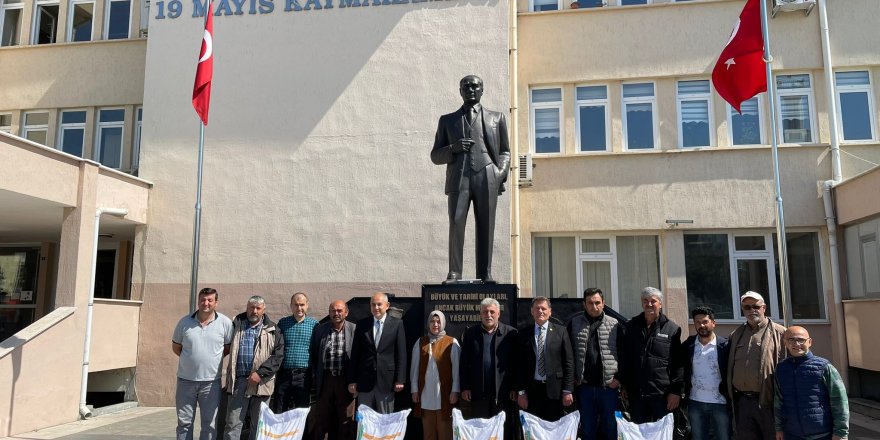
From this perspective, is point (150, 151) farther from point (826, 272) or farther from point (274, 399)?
point (826, 272)

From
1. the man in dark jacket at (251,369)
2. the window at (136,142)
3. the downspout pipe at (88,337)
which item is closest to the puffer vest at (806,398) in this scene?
the man in dark jacket at (251,369)

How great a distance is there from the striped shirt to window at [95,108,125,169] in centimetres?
930

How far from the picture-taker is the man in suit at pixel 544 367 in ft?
16.6

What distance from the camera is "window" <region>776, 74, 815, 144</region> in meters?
11.6

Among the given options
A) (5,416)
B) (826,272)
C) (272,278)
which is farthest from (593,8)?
(5,416)

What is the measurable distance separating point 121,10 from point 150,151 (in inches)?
147

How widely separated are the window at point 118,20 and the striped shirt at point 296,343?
10383 millimetres

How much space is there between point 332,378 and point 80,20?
11962mm

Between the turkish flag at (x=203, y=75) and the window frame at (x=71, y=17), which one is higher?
the window frame at (x=71, y=17)

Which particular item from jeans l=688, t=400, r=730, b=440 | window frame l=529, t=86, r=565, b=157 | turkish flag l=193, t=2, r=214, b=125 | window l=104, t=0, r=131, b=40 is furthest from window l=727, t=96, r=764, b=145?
window l=104, t=0, r=131, b=40

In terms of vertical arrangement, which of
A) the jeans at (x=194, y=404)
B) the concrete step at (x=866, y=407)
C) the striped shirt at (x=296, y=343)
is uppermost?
the striped shirt at (x=296, y=343)

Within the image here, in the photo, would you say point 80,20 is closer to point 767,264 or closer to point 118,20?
point 118,20

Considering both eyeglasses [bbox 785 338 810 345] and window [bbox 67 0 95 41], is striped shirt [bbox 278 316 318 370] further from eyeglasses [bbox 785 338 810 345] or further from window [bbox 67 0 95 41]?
window [bbox 67 0 95 41]

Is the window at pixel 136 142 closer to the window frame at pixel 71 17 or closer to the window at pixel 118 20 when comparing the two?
the window at pixel 118 20
